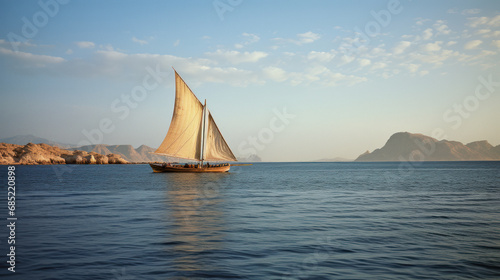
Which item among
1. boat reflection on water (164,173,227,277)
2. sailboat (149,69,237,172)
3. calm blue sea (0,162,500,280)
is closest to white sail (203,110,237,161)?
sailboat (149,69,237,172)

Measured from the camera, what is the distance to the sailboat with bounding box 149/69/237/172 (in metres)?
73.8

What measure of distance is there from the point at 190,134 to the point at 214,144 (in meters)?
6.20

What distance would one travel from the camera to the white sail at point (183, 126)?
73.7m

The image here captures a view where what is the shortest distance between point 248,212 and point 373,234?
9.84 m

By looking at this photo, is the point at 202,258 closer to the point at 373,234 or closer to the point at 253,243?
the point at 253,243

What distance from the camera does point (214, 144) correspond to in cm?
8000

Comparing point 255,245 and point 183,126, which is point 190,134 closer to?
point 183,126

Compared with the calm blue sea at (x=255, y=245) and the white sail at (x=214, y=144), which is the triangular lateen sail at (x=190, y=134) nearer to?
the white sail at (x=214, y=144)

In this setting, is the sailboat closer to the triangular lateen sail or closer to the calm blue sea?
the triangular lateen sail

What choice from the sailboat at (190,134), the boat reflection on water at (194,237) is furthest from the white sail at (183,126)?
the boat reflection on water at (194,237)

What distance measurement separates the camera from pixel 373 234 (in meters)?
16.3

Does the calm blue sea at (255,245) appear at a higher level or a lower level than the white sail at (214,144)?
lower

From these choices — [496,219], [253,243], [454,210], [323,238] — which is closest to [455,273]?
[323,238]

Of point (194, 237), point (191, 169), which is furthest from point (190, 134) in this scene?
point (194, 237)
